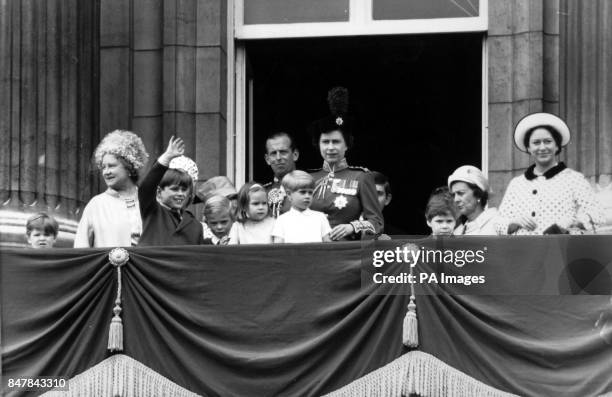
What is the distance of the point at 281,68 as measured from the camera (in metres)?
19.5

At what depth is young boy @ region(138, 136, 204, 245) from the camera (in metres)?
13.8

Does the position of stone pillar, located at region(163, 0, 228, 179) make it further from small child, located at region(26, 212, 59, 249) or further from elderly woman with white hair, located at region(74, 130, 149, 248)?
elderly woman with white hair, located at region(74, 130, 149, 248)

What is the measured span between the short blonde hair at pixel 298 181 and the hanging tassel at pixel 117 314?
4.46 feet

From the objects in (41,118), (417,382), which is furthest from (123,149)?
(417,382)

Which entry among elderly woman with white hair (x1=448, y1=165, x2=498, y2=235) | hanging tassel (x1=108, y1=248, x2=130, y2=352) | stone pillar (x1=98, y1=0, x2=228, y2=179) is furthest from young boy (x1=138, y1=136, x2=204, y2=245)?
stone pillar (x1=98, y1=0, x2=228, y2=179)

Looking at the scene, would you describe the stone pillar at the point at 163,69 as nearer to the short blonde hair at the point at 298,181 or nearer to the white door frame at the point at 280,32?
the white door frame at the point at 280,32

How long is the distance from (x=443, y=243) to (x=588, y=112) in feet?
11.6

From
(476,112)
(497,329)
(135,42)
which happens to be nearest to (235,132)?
(135,42)

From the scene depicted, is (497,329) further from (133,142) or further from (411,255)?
(133,142)

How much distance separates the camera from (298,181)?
1395cm

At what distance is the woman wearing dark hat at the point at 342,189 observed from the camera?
1409 cm

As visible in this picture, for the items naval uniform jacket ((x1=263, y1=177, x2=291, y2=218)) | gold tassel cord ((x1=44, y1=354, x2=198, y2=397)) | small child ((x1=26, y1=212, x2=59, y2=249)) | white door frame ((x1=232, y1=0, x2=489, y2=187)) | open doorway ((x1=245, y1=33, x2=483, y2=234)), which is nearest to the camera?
gold tassel cord ((x1=44, y1=354, x2=198, y2=397))

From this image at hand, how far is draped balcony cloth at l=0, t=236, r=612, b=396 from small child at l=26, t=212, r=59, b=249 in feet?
2.02

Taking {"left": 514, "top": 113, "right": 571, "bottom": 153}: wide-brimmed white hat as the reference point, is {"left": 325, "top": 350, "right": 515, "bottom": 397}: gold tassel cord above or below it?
below
